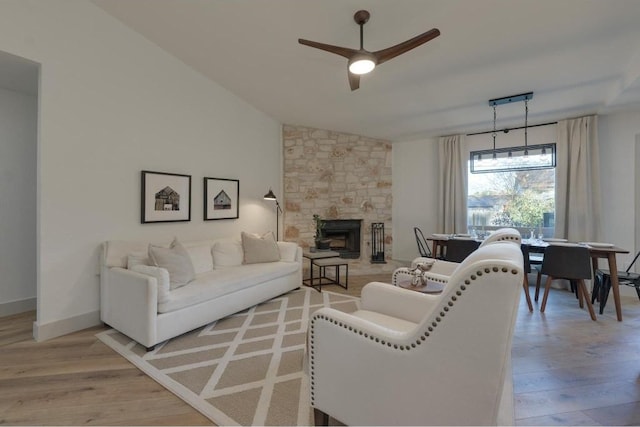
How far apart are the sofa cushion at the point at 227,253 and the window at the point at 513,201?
3939 millimetres

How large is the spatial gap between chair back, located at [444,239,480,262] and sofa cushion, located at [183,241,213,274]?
Answer: 3.33 m

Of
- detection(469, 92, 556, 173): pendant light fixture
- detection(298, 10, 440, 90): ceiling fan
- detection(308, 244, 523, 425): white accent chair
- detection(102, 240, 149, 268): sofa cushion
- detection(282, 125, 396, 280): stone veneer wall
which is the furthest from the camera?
detection(282, 125, 396, 280): stone veneer wall

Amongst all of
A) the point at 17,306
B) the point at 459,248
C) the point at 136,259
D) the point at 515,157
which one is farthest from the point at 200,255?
the point at 515,157

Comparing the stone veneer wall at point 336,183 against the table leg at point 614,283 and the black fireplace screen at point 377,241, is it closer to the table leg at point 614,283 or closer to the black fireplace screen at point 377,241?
the black fireplace screen at point 377,241

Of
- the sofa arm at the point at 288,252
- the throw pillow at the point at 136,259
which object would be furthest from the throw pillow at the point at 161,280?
the sofa arm at the point at 288,252

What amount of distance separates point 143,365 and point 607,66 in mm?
5244

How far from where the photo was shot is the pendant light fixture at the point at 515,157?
15.2 ft

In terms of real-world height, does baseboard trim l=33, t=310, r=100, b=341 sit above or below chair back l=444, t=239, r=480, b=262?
below

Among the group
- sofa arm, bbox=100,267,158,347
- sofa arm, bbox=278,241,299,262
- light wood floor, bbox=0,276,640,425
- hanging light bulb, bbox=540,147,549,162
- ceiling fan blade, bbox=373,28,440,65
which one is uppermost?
ceiling fan blade, bbox=373,28,440,65

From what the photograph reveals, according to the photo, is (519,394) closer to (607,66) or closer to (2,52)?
(607,66)

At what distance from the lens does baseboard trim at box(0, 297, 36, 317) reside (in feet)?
10.4

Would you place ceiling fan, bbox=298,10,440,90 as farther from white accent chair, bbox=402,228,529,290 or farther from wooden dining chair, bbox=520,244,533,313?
wooden dining chair, bbox=520,244,533,313

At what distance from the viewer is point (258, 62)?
11.3 feet

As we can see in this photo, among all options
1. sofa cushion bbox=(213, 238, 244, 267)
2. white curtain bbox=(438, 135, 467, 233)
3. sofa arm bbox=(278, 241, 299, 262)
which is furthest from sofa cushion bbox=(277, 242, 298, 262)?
white curtain bbox=(438, 135, 467, 233)
